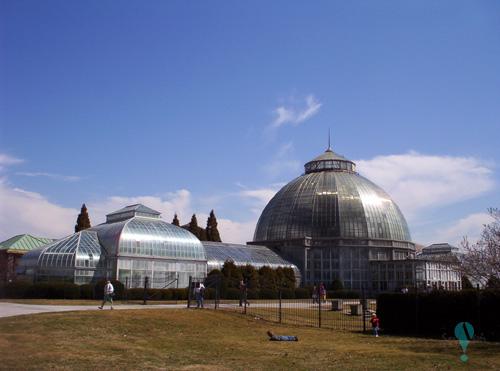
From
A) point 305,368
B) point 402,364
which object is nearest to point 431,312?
point 402,364

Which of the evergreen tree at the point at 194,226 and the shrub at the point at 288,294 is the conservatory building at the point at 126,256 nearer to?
the shrub at the point at 288,294

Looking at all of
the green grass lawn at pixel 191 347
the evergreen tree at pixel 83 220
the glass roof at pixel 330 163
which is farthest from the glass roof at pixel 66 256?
the glass roof at pixel 330 163

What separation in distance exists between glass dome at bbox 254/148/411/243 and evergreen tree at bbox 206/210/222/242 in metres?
7.23

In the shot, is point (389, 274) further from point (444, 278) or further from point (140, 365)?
point (140, 365)

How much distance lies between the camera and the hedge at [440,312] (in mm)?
27375

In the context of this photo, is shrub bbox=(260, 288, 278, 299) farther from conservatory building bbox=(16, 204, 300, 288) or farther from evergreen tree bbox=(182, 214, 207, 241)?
evergreen tree bbox=(182, 214, 207, 241)

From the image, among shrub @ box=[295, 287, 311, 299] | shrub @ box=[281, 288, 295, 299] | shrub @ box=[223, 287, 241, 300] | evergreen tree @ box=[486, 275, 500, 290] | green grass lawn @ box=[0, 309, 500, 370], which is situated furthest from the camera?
shrub @ box=[295, 287, 311, 299]

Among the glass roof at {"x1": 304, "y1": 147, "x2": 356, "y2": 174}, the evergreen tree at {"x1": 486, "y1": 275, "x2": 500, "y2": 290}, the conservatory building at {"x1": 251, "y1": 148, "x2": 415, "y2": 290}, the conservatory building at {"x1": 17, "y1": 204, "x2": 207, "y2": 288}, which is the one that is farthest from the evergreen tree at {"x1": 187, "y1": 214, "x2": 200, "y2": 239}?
the evergreen tree at {"x1": 486, "y1": 275, "x2": 500, "y2": 290}

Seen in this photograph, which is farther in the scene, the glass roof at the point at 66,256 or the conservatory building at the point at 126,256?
the conservatory building at the point at 126,256

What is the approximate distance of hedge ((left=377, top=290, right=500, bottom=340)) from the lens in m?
27.4

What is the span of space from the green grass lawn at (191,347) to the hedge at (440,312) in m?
2.23

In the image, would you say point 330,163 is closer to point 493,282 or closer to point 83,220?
point 83,220

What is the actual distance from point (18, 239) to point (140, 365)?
96084 millimetres

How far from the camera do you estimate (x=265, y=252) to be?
91.1m
